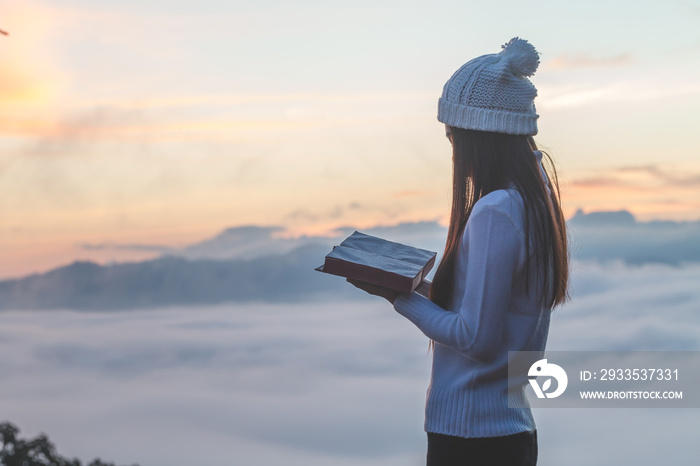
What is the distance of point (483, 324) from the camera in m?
Result: 1.84

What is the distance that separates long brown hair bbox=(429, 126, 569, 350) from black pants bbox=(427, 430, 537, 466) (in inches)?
16.6

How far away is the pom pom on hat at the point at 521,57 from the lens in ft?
6.84

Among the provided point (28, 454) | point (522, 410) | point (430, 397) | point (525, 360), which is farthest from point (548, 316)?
point (28, 454)

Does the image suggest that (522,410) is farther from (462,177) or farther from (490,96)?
(490,96)

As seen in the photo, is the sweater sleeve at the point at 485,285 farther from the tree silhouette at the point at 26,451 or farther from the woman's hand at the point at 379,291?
the tree silhouette at the point at 26,451

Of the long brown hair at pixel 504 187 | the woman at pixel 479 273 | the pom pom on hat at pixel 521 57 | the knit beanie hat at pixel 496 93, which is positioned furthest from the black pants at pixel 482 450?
the pom pom on hat at pixel 521 57

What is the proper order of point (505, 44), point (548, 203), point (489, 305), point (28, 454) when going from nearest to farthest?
point (489, 305) → point (548, 203) → point (505, 44) → point (28, 454)

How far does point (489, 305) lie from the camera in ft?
6.02

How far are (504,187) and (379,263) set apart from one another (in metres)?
0.45

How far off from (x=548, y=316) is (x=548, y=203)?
0.37m

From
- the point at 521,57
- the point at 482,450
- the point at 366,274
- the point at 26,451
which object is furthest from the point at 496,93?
the point at 26,451

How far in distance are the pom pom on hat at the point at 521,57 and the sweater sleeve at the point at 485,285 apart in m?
0.54

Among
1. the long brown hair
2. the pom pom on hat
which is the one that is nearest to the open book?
the long brown hair

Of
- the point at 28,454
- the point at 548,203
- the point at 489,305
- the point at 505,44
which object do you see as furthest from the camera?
the point at 28,454
